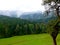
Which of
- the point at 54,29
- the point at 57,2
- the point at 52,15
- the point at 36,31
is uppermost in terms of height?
the point at 57,2

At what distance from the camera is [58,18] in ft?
62.5

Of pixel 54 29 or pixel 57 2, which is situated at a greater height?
pixel 57 2

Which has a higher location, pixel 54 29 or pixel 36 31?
pixel 54 29

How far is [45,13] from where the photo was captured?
19.3 meters

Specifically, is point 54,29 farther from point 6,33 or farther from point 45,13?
point 6,33

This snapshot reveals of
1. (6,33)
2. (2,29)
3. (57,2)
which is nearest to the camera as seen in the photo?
(57,2)

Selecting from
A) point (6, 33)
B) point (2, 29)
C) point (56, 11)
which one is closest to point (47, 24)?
point (56, 11)

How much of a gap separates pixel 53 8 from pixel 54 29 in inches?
83.7

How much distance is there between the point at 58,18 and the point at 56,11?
2.52ft

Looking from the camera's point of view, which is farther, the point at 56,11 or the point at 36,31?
the point at 36,31

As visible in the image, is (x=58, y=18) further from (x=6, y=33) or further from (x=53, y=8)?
(x=6, y=33)

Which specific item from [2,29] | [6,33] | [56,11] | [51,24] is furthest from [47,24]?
[2,29]

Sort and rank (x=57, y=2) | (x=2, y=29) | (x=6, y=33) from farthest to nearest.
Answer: (x=2, y=29), (x=6, y=33), (x=57, y=2)

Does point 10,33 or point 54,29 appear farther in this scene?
point 10,33
